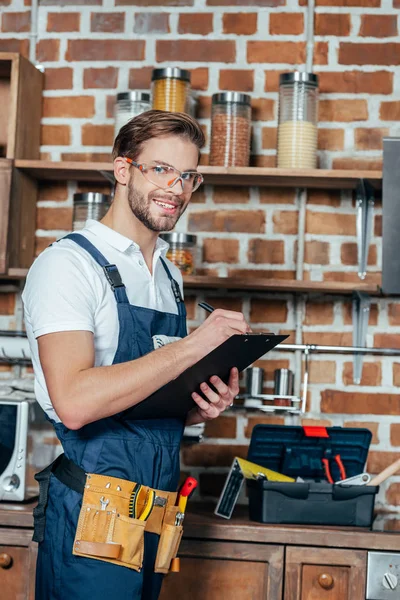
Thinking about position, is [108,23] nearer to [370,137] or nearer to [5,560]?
[370,137]

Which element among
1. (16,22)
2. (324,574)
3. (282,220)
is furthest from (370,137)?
(324,574)

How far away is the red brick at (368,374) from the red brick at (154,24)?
1.21m

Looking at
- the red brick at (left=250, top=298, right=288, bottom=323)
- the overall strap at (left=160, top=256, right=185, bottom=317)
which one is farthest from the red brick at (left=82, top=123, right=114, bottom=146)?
the overall strap at (left=160, top=256, right=185, bottom=317)

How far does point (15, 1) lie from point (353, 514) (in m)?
1.91

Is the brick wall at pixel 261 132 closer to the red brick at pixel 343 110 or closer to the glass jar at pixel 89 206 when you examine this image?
the red brick at pixel 343 110

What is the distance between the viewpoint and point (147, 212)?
1.79 metres

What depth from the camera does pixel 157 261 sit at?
6.39 ft

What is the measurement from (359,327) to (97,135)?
103cm

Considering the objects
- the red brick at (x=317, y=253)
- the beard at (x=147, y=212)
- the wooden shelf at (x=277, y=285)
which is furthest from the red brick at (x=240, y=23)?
the beard at (x=147, y=212)

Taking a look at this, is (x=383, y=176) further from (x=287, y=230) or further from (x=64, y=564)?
(x=64, y=564)

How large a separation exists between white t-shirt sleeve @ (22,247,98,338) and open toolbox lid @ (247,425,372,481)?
2.75ft

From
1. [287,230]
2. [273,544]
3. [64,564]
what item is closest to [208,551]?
[273,544]

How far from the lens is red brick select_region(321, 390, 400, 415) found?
2615mm

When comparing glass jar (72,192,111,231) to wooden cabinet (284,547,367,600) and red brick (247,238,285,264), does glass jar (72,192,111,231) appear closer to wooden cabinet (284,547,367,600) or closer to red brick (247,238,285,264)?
red brick (247,238,285,264)
